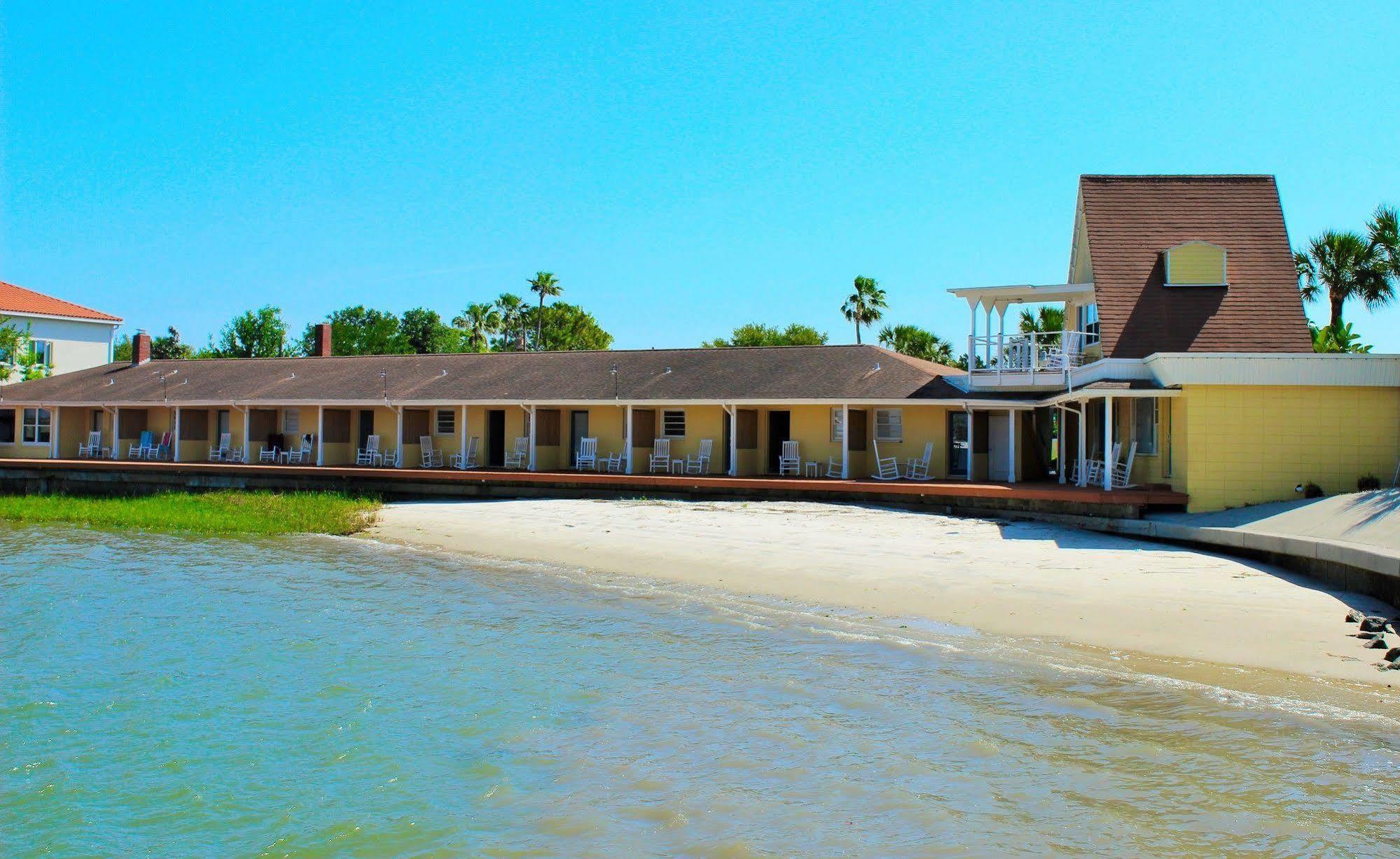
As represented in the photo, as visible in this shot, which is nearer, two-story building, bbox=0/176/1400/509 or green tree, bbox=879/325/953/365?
two-story building, bbox=0/176/1400/509

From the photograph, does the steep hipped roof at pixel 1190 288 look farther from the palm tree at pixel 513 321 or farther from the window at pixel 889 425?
the palm tree at pixel 513 321

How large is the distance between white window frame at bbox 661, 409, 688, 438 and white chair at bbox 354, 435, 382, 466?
8425 mm

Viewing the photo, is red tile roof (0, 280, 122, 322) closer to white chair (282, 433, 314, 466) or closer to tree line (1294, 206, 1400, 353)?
white chair (282, 433, 314, 466)

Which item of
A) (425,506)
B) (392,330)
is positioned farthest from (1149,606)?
(392,330)

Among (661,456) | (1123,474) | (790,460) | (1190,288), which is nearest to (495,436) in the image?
(661,456)

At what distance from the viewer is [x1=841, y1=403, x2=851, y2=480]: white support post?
80.4 feet

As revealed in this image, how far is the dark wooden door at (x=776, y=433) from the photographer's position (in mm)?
27594

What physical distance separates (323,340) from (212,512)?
15681 millimetres

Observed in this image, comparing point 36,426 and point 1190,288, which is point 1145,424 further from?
point 36,426

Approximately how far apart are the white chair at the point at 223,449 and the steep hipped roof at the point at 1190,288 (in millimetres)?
24842

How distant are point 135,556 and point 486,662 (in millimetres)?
11802

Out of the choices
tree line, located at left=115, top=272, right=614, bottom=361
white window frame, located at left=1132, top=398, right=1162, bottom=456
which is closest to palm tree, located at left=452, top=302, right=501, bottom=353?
tree line, located at left=115, top=272, right=614, bottom=361

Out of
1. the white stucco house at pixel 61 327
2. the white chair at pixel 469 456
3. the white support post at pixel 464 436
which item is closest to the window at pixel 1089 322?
the white support post at pixel 464 436

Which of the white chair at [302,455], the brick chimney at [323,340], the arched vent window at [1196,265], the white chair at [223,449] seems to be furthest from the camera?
the brick chimney at [323,340]
